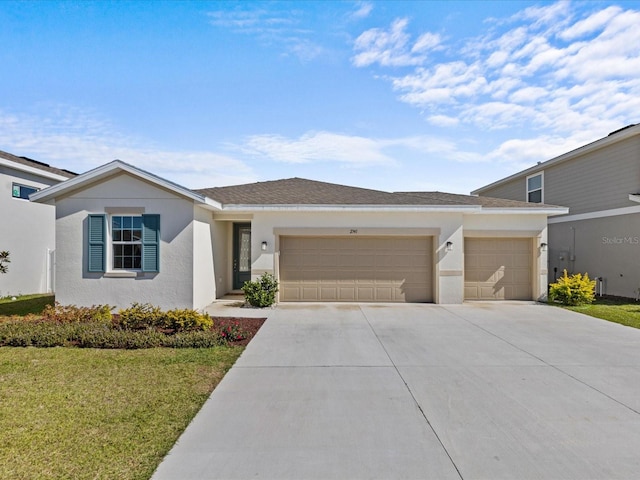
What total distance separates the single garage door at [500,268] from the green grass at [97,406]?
9.04 meters

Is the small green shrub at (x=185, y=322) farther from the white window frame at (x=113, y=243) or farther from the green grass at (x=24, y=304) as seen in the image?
the green grass at (x=24, y=304)

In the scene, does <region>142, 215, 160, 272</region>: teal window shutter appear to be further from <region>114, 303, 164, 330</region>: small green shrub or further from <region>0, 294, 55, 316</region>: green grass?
<region>0, 294, 55, 316</region>: green grass

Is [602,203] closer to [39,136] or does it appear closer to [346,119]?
[346,119]

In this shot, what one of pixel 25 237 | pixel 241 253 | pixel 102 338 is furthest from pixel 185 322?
pixel 25 237

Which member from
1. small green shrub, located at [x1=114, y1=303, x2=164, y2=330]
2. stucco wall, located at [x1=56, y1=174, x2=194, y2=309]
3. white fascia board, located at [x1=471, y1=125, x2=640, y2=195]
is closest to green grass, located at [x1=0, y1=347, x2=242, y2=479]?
small green shrub, located at [x1=114, y1=303, x2=164, y2=330]

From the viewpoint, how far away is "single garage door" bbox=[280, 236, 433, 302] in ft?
38.8

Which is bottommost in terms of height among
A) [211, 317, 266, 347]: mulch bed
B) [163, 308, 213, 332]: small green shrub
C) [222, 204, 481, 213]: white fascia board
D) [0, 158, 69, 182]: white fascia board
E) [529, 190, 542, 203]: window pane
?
[211, 317, 266, 347]: mulch bed

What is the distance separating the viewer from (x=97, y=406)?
13.9 ft

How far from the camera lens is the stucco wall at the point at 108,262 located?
9.76 m

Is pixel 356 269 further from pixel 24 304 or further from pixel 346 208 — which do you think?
pixel 24 304

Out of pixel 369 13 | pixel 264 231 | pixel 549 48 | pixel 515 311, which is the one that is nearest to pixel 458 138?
pixel 549 48

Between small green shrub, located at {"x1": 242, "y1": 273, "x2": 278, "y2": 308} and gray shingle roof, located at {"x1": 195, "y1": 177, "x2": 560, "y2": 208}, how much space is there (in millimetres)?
2465

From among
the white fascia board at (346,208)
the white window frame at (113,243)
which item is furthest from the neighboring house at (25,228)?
the white fascia board at (346,208)

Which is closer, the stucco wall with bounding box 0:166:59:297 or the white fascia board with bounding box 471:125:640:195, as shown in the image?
the white fascia board with bounding box 471:125:640:195
